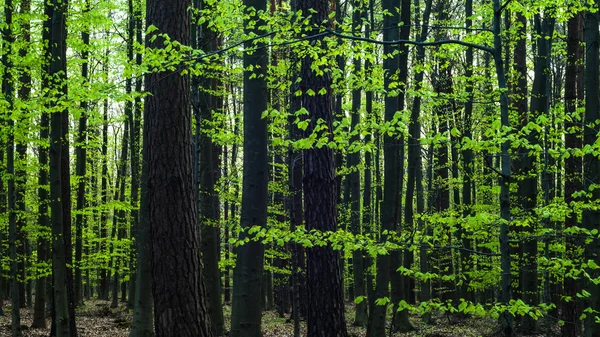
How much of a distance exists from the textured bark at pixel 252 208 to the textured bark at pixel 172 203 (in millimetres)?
1697

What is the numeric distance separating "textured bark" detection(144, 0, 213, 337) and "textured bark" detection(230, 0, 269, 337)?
170cm

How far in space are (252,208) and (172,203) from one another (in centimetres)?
223

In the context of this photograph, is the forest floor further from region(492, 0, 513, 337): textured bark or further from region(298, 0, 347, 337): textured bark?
region(492, 0, 513, 337): textured bark

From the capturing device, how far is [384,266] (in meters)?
9.29

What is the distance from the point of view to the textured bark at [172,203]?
5.63 m

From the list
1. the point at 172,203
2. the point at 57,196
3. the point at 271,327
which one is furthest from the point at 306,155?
the point at 271,327

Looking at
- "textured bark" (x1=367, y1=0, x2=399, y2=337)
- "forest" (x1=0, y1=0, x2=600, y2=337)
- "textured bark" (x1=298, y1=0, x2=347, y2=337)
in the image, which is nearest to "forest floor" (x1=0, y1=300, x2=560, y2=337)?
"forest" (x1=0, y1=0, x2=600, y2=337)

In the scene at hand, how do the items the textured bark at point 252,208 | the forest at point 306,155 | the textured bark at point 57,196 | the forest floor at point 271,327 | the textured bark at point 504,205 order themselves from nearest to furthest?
the textured bark at point 504,205 < the forest at point 306,155 < the textured bark at point 252,208 < the textured bark at point 57,196 < the forest floor at point 271,327

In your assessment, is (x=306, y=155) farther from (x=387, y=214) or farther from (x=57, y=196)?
(x=57, y=196)

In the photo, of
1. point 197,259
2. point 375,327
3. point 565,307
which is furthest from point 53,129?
point 565,307

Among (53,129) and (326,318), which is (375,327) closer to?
(326,318)

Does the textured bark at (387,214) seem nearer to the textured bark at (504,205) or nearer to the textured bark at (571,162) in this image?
the textured bark at (571,162)

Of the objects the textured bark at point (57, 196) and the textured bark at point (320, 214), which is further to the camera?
the textured bark at point (57, 196)

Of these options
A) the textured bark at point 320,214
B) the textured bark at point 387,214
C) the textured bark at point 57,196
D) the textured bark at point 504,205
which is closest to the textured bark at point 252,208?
the textured bark at point 320,214
